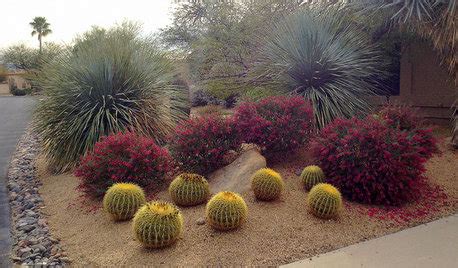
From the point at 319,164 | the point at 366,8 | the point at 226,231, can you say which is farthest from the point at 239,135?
the point at 366,8

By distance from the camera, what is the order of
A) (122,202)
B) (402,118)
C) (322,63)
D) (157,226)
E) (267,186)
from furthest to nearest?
(322,63), (402,118), (267,186), (122,202), (157,226)

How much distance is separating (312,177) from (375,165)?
3.20 ft

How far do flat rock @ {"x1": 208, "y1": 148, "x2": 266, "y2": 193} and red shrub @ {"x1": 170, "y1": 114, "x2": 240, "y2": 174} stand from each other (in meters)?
0.24

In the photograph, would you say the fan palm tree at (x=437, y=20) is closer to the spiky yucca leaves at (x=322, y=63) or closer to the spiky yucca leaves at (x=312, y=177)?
the spiky yucca leaves at (x=322, y=63)

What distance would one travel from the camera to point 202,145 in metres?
7.40

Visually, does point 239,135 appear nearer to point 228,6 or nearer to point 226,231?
point 226,231

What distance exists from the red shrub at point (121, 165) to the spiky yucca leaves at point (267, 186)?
1855mm

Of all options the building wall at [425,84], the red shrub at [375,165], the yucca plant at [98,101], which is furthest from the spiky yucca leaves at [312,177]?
the building wall at [425,84]

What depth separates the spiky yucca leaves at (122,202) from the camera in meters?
6.06

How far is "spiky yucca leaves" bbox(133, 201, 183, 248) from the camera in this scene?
499 cm

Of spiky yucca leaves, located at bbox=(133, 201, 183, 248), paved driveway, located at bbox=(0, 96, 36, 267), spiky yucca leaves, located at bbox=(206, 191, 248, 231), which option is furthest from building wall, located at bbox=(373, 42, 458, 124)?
paved driveway, located at bbox=(0, 96, 36, 267)

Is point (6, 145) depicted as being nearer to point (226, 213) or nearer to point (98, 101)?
point (98, 101)

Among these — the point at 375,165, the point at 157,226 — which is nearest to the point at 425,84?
the point at 375,165

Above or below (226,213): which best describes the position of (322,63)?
above
